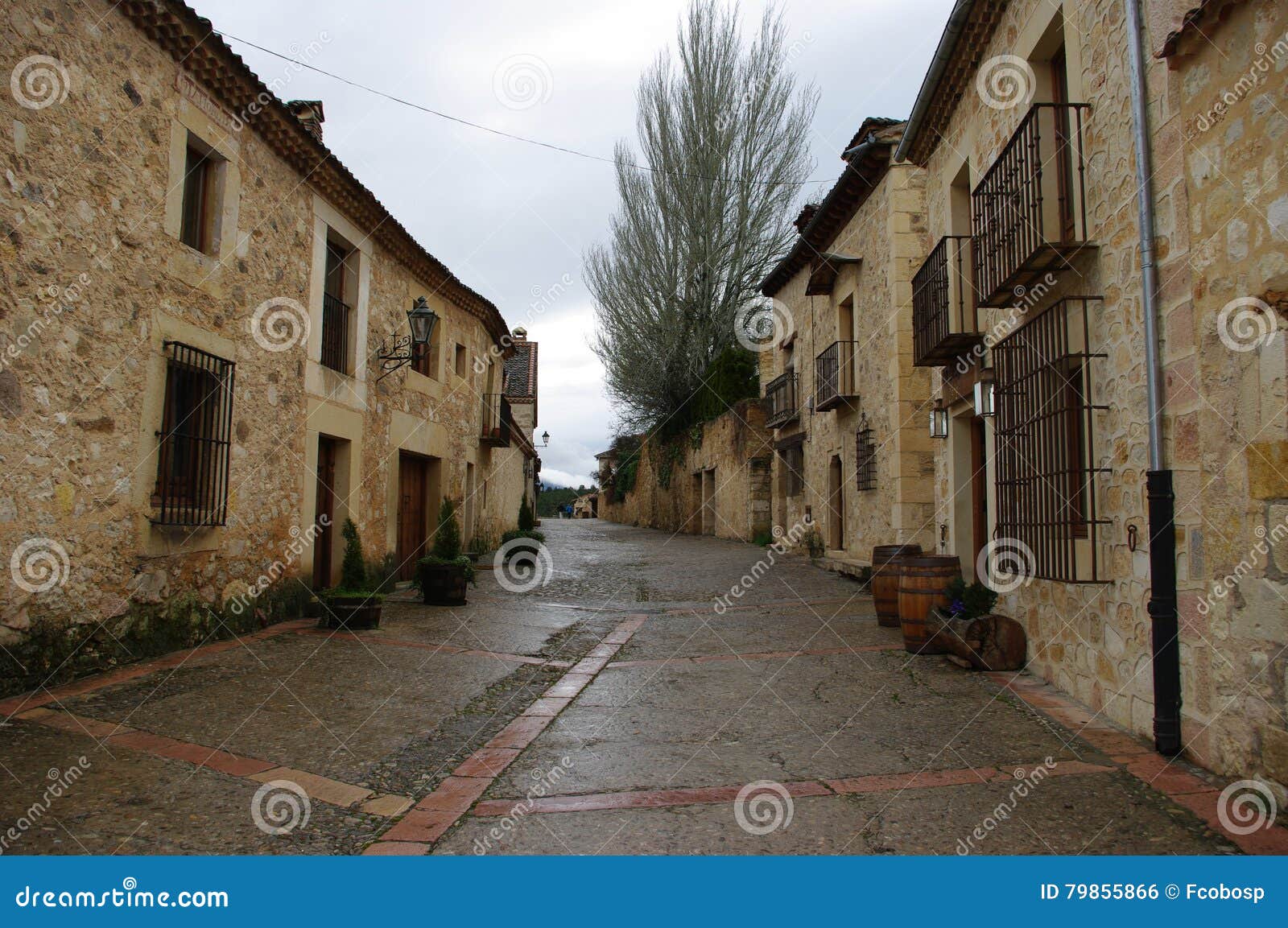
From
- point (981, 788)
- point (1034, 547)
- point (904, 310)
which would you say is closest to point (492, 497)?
point (904, 310)

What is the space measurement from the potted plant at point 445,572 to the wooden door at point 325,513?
38.6 inches

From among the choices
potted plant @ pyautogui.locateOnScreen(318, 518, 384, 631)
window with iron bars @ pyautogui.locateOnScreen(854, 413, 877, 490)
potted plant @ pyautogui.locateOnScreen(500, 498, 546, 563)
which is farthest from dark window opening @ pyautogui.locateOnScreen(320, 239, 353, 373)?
window with iron bars @ pyautogui.locateOnScreen(854, 413, 877, 490)

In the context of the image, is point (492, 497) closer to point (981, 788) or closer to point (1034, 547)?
point (1034, 547)

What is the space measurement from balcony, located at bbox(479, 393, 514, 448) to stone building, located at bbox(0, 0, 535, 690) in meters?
4.80

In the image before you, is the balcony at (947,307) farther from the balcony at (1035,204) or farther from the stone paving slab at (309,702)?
the stone paving slab at (309,702)

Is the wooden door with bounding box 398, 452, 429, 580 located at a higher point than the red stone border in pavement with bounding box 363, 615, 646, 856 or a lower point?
higher

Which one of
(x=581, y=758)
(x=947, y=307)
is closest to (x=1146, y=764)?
(x=581, y=758)

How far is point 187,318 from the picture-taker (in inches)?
240

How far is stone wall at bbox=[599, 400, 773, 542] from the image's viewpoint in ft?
58.8

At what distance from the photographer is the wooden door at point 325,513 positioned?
8.69 metres

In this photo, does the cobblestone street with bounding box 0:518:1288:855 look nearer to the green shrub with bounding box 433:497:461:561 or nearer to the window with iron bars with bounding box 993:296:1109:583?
the window with iron bars with bounding box 993:296:1109:583

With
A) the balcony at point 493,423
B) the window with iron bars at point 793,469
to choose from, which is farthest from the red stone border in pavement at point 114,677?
the window with iron bars at point 793,469

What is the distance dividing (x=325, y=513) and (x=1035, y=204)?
7272mm

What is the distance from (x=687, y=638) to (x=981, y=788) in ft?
12.9
